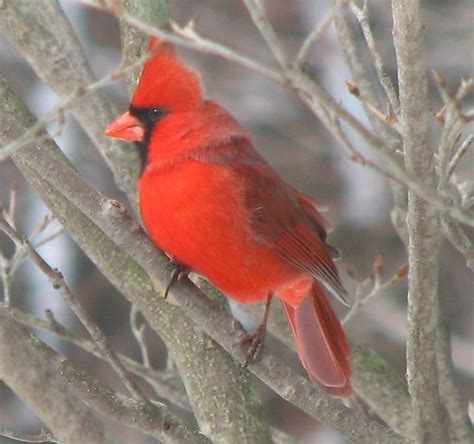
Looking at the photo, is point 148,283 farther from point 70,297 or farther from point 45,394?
point 45,394

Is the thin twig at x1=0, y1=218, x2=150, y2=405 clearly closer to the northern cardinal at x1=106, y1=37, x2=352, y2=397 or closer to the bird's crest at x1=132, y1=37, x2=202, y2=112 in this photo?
the northern cardinal at x1=106, y1=37, x2=352, y2=397

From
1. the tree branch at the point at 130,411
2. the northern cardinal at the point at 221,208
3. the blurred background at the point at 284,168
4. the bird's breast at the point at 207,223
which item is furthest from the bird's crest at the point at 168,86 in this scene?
the blurred background at the point at 284,168

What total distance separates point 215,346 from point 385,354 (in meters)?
2.85

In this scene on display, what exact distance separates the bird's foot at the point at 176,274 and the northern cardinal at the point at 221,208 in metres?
0.05

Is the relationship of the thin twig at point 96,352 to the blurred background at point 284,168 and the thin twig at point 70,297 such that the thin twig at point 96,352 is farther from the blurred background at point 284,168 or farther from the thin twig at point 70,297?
the blurred background at point 284,168

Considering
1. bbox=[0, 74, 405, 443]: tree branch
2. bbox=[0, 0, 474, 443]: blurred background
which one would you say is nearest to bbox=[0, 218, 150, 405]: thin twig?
bbox=[0, 74, 405, 443]: tree branch

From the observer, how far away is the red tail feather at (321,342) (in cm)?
325

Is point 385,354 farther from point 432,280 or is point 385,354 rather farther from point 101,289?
point 432,280

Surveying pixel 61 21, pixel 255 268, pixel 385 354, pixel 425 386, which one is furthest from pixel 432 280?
pixel 385 354

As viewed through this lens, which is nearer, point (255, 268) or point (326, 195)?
point (255, 268)

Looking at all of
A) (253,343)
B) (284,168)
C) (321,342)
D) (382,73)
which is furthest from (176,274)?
(284,168)

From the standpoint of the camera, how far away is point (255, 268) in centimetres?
308

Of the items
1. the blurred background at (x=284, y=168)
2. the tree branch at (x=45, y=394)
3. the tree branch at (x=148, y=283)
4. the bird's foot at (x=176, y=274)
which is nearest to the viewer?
the tree branch at (x=45, y=394)

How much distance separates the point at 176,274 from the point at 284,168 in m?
3.72
